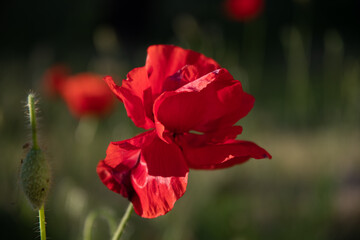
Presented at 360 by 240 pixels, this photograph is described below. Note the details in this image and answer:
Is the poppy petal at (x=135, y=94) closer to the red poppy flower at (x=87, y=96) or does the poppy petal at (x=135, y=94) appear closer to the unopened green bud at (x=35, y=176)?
the unopened green bud at (x=35, y=176)

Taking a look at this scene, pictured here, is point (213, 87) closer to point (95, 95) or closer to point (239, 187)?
point (95, 95)

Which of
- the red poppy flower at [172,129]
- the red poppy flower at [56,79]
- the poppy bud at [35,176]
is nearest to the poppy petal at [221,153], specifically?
the red poppy flower at [172,129]

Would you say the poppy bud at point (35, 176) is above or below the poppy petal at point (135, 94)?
below

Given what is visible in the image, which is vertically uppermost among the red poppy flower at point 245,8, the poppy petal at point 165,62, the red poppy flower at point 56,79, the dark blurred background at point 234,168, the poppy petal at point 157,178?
the poppy petal at point 165,62

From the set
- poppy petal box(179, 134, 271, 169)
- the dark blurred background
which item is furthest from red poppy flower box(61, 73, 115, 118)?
poppy petal box(179, 134, 271, 169)

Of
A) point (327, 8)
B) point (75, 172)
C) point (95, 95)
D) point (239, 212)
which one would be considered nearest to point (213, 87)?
point (95, 95)

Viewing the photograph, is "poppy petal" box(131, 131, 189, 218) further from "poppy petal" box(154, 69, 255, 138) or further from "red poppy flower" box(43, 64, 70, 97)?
"red poppy flower" box(43, 64, 70, 97)
